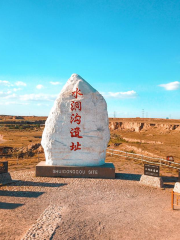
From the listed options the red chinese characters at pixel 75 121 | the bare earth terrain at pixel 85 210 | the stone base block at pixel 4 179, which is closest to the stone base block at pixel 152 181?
the bare earth terrain at pixel 85 210

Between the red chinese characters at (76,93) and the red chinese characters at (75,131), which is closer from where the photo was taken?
the red chinese characters at (75,131)

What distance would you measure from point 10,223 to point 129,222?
13.8ft

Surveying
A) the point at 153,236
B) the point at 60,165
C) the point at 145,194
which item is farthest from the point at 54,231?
the point at 60,165

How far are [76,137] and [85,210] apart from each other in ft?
17.3

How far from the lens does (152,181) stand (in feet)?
40.3

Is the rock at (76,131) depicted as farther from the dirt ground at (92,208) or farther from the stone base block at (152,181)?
the stone base block at (152,181)

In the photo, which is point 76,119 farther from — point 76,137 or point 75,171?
point 75,171

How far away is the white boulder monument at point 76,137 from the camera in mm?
13297

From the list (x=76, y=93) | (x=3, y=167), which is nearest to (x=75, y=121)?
(x=76, y=93)

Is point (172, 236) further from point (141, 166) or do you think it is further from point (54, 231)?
point (141, 166)

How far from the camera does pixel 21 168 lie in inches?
653

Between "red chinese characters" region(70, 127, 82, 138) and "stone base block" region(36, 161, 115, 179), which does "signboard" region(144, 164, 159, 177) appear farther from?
"red chinese characters" region(70, 127, 82, 138)

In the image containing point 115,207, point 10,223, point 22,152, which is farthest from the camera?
point 22,152

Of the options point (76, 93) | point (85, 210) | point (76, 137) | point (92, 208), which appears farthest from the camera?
point (76, 93)
